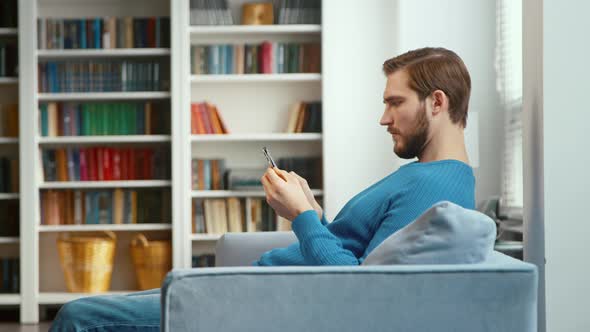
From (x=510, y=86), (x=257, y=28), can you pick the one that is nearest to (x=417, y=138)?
(x=510, y=86)

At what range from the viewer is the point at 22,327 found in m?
5.35

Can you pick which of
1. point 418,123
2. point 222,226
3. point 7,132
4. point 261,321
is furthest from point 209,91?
point 261,321

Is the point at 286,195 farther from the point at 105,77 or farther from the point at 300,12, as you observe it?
the point at 105,77

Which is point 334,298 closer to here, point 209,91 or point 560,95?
point 560,95

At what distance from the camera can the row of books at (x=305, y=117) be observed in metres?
5.72

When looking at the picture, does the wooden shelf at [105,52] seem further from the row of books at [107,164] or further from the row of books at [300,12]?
the row of books at [300,12]

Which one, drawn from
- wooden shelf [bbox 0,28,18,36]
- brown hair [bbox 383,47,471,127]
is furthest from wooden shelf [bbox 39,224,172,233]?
brown hair [bbox 383,47,471,127]

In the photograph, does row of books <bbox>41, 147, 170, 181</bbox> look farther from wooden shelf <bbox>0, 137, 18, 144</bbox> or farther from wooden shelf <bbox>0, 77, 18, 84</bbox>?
wooden shelf <bbox>0, 77, 18, 84</bbox>

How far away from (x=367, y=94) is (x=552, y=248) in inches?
143

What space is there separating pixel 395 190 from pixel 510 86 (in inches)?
125

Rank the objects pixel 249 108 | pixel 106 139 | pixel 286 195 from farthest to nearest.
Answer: pixel 249 108
pixel 106 139
pixel 286 195

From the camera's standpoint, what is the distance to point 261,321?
157cm

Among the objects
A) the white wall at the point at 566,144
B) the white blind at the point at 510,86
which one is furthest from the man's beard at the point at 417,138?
the white blind at the point at 510,86

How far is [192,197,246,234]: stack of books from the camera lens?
18.9 ft
